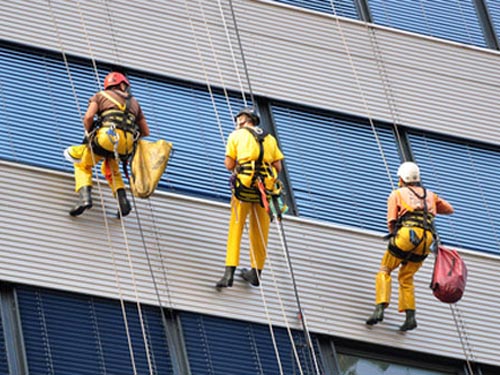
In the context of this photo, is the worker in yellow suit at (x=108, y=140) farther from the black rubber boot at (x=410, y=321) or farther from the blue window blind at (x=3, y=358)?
the black rubber boot at (x=410, y=321)

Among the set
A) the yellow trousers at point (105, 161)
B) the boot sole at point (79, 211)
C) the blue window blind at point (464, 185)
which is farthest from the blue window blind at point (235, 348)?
the blue window blind at point (464, 185)

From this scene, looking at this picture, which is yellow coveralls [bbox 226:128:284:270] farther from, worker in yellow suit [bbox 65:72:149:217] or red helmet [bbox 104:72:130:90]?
red helmet [bbox 104:72:130:90]

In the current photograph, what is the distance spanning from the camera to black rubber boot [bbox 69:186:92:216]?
19.6 meters

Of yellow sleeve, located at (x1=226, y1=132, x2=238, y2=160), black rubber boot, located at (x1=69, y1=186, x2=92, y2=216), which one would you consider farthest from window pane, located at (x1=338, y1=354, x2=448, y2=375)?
black rubber boot, located at (x1=69, y1=186, x2=92, y2=216)

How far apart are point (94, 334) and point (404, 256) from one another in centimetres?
344

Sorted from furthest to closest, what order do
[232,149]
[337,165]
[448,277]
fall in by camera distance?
[337,165] < [448,277] < [232,149]

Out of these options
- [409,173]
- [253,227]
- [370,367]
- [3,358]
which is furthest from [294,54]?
[3,358]

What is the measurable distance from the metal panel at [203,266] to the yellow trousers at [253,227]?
255mm

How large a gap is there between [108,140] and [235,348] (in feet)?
7.75

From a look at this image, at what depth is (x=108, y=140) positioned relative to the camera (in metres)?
19.6

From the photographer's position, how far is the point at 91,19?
853 inches

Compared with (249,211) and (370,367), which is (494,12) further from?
(370,367)

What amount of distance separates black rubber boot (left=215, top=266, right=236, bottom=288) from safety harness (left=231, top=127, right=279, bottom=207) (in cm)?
70

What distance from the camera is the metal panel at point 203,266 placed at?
1936 centimetres
